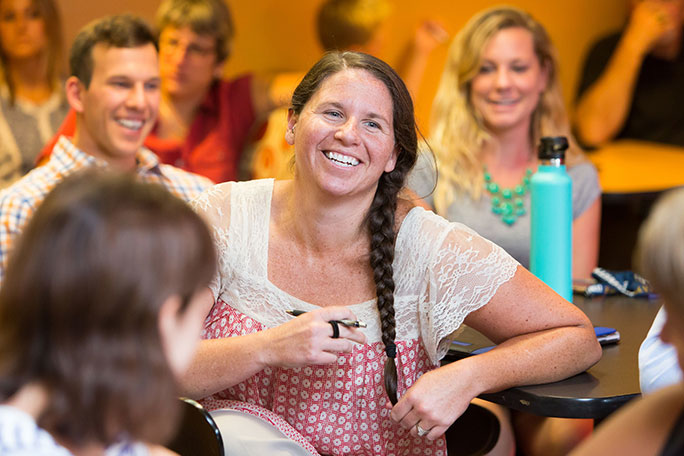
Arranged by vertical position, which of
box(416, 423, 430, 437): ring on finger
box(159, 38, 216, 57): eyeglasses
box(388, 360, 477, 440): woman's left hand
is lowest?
box(416, 423, 430, 437): ring on finger

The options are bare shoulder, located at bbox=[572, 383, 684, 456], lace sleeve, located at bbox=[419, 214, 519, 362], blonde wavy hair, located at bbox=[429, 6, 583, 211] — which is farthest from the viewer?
blonde wavy hair, located at bbox=[429, 6, 583, 211]

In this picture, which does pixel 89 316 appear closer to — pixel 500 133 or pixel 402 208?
pixel 402 208

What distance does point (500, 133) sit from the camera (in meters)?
2.76

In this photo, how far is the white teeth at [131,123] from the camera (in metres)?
2.55

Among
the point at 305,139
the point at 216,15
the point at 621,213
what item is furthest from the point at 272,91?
the point at 305,139

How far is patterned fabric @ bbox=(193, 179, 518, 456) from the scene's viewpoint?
1.72 m

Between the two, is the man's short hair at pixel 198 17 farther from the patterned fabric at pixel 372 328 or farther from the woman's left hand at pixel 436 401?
the woman's left hand at pixel 436 401

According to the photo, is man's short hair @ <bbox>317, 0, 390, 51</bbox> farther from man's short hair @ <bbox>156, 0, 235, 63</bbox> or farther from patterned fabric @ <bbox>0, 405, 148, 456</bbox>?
patterned fabric @ <bbox>0, 405, 148, 456</bbox>

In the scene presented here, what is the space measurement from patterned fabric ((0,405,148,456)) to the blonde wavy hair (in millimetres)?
1787

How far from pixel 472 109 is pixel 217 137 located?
3.79ft

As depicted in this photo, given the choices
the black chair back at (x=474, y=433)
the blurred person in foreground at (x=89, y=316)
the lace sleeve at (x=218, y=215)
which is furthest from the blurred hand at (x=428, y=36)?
the blurred person in foreground at (x=89, y=316)

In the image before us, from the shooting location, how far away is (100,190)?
103 centimetres

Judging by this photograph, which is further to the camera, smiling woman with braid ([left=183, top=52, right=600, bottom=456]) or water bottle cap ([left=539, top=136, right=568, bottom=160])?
water bottle cap ([left=539, top=136, right=568, bottom=160])

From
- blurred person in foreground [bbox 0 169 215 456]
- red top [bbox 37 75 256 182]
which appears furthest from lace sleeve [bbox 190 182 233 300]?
red top [bbox 37 75 256 182]
